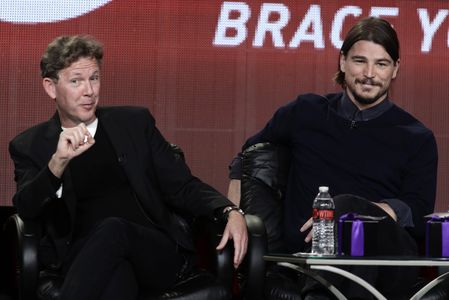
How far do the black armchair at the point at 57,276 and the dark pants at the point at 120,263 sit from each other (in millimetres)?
69

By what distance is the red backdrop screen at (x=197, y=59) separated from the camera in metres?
5.47

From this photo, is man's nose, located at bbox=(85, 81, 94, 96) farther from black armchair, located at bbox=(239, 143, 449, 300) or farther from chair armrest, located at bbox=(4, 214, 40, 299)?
black armchair, located at bbox=(239, 143, 449, 300)

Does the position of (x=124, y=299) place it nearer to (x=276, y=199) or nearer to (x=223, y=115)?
(x=276, y=199)

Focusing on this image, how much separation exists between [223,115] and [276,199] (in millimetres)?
1554

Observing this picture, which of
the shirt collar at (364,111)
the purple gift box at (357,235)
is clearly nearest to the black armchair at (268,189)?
the shirt collar at (364,111)

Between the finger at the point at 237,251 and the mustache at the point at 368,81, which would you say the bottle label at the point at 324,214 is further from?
the mustache at the point at 368,81

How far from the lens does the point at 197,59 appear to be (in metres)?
5.60

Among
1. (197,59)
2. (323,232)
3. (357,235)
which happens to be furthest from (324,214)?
(197,59)

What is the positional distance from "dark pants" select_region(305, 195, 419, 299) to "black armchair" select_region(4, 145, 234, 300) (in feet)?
1.01

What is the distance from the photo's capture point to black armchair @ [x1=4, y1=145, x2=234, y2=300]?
338 cm

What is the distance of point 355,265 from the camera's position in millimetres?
3301

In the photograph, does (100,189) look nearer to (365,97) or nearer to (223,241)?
(223,241)

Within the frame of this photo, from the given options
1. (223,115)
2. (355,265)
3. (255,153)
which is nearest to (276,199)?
(255,153)

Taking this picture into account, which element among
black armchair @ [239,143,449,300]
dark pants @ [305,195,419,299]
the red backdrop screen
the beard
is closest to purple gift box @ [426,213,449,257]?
dark pants @ [305,195,419,299]
